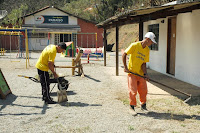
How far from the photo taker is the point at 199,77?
26.2 ft

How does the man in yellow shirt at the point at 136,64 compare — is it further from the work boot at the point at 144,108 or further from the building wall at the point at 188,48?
the building wall at the point at 188,48

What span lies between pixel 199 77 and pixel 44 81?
491 cm

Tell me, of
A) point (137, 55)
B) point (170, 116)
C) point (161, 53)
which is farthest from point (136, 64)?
point (161, 53)

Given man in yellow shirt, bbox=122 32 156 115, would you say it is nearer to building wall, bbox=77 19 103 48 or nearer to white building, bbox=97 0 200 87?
white building, bbox=97 0 200 87

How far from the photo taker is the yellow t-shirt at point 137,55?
17.1 feet

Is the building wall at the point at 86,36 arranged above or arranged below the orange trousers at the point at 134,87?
above

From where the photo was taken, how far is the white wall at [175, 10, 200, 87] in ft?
26.6

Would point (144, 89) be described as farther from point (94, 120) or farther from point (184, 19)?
point (184, 19)

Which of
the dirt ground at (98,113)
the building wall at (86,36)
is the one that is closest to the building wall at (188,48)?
the dirt ground at (98,113)

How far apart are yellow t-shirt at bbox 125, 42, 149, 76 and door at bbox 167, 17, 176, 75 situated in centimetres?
521

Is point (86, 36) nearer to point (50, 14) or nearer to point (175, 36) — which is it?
point (50, 14)

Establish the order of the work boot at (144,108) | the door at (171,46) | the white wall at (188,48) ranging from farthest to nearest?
the door at (171,46), the white wall at (188,48), the work boot at (144,108)

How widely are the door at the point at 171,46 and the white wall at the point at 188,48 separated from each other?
56 cm

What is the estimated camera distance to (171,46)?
10.4m
